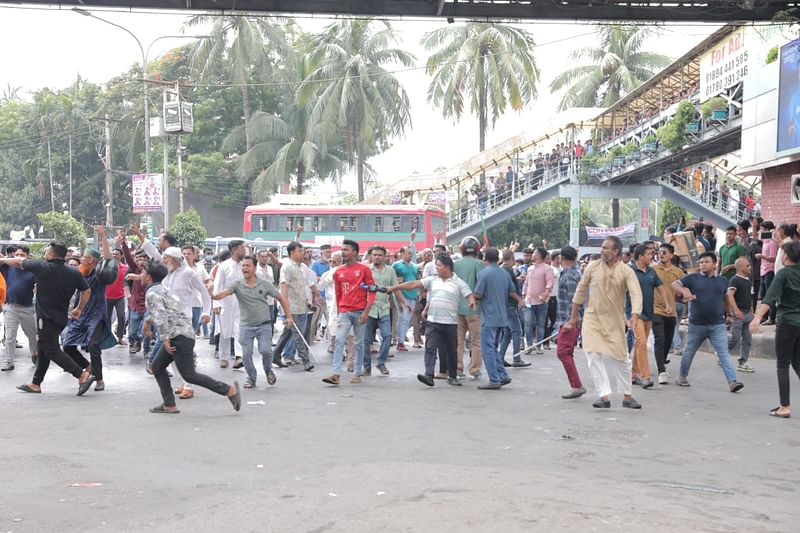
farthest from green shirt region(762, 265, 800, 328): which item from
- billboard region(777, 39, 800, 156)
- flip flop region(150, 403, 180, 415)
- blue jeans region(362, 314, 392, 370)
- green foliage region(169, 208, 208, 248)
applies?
green foliage region(169, 208, 208, 248)

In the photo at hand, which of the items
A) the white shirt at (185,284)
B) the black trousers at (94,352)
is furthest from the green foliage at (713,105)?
the black trousers at (94,352)

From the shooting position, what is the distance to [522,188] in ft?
127

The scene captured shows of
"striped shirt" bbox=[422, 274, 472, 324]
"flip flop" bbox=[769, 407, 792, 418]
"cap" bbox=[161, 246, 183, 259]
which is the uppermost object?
"cap" bbox=[161, 246, 183, 259]

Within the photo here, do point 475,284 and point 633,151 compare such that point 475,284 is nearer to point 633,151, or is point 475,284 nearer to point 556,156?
point 633,151

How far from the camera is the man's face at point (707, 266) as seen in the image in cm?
1117

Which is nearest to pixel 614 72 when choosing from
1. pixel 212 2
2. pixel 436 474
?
pixel 212 2

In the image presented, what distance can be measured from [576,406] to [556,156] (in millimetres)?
30109

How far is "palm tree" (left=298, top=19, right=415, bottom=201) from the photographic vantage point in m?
46.0

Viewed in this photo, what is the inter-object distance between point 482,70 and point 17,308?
3429 centimetres

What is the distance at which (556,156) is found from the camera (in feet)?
128

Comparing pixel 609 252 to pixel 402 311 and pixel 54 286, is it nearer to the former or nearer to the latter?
pixel 402 311

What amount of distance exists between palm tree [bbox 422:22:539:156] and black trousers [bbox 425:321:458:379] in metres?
33.5

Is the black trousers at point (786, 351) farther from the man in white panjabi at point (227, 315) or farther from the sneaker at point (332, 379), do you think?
the man in white panjabi at point (227, 315)

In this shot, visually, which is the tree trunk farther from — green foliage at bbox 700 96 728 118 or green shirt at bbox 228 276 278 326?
green shirt at bbox 228 276 278 326
